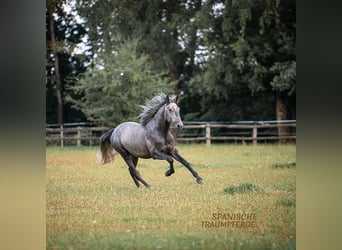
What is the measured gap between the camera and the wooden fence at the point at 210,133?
590 cm

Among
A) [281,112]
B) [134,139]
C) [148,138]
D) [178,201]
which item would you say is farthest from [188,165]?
[281,112]

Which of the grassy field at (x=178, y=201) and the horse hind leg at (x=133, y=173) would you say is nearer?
the grassy field at (x=178, y=201)

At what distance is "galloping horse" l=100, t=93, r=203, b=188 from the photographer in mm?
5816

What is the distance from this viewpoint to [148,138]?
19.3 feet

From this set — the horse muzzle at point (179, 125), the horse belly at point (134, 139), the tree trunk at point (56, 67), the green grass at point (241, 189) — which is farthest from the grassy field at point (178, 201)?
the tree trunk at point (56, 67)

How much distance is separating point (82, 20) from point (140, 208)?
2.04 m

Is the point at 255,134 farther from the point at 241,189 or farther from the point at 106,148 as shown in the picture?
the point at 106,148

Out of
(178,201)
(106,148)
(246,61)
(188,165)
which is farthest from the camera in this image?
(246,61)

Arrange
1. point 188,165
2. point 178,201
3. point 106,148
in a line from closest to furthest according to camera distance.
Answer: point 178,201, point 188,165, point 106,148

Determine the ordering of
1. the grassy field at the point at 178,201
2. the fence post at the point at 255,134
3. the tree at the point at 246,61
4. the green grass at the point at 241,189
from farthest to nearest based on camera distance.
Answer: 1. the fence post at the point at 255,134
2. the tree at the point at 246,61
3. the green grass at the point at 241,189
4. the grassy field at the point at 178,201

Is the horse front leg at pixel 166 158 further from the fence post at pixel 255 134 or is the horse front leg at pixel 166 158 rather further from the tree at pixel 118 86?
the fence post at pixel 255 134

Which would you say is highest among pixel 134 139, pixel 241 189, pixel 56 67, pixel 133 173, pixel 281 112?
pixel 56 67

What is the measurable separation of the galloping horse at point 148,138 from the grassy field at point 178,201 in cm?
7

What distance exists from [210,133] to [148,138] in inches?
26.4
